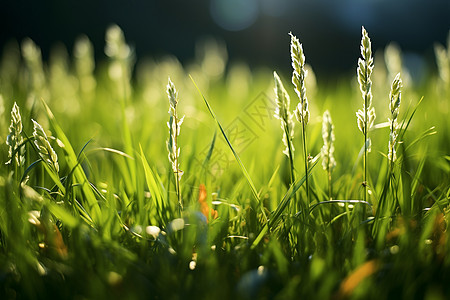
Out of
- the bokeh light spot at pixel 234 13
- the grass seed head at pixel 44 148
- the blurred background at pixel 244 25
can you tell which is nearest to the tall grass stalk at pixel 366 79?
the grass seed head at pixel 44 148

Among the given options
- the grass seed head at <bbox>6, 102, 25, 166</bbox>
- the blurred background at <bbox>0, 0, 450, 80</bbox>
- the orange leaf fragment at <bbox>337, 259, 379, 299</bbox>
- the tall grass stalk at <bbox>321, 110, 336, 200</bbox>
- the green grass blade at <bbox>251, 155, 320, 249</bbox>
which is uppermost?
the blurred background at <bbox>0, 0, 450, 80</bbox>

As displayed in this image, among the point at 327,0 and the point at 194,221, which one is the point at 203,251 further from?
the point at 327,0

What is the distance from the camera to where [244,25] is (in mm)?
10875

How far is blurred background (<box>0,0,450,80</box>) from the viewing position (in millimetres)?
8602

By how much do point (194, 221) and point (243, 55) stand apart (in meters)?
9.78

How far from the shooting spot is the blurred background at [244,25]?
8.60 meters

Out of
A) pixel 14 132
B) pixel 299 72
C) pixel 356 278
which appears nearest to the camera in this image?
pixel 356 278

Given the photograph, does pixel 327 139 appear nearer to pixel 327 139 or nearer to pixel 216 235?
pixel 327 139

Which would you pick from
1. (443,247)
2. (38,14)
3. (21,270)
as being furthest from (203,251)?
(38,14)

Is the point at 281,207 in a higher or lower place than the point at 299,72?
lower

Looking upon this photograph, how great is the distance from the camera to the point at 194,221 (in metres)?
0.94

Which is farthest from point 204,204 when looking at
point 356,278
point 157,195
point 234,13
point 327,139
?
point 234,13

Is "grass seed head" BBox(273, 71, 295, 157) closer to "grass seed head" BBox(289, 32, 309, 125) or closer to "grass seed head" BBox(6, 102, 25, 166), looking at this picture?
"grass seed head" BBox(289, 32, 309, 125)

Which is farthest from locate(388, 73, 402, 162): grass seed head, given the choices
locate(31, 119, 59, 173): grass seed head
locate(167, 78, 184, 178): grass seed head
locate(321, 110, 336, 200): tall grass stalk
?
locate(31, 119, 59, 173): grass seed head
